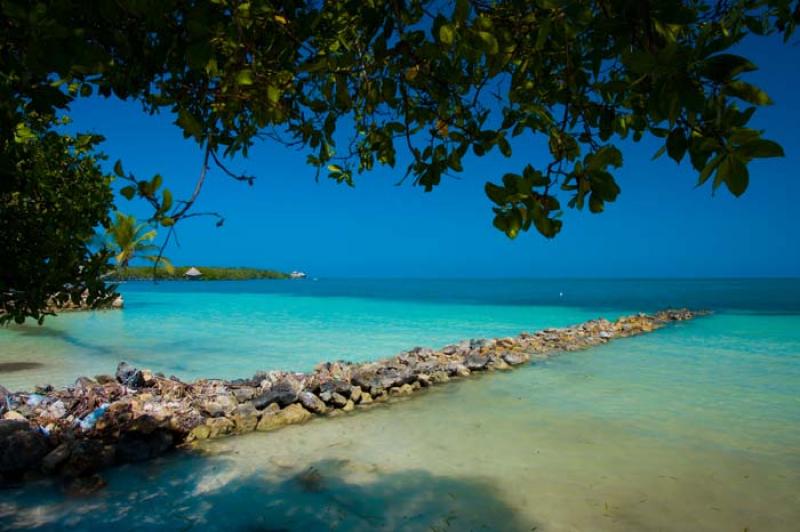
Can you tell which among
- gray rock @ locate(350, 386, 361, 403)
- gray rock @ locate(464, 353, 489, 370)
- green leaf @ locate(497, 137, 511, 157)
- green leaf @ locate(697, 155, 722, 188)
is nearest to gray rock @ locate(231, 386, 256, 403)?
gray rock @ locate(350, 386, 361, 403)

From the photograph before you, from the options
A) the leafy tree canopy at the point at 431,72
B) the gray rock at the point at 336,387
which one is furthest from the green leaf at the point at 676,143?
the gray rock at the point at 336,387

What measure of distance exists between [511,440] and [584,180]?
5220 millimetres

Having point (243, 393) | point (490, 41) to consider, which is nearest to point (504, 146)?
point (490, 41)

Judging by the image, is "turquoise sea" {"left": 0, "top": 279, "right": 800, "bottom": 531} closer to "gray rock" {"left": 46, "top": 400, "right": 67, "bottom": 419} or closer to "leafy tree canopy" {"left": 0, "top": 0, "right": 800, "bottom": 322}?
"gray rock" {"left": 46, "top": 400, "right": 67, "bottom": 419}

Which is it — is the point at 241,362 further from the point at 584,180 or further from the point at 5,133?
the point at 584,180

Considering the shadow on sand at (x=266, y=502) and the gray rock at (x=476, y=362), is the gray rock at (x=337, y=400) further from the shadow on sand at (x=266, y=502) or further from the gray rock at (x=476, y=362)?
the gray rock at (x=476, y=362)

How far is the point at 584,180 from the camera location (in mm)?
1334

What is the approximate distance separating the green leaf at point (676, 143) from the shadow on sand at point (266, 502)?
3.50 meters

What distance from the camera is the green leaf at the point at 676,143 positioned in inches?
49.9

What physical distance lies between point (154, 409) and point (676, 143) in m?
6.45

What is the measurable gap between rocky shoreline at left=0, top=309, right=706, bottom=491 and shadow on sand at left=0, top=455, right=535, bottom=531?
291 mm

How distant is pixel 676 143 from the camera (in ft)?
4.17

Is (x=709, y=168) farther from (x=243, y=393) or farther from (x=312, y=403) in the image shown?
(x=243, y=393)

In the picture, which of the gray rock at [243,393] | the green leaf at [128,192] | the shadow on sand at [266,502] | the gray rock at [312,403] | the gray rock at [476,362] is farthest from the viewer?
the gray rock at [476,362]
